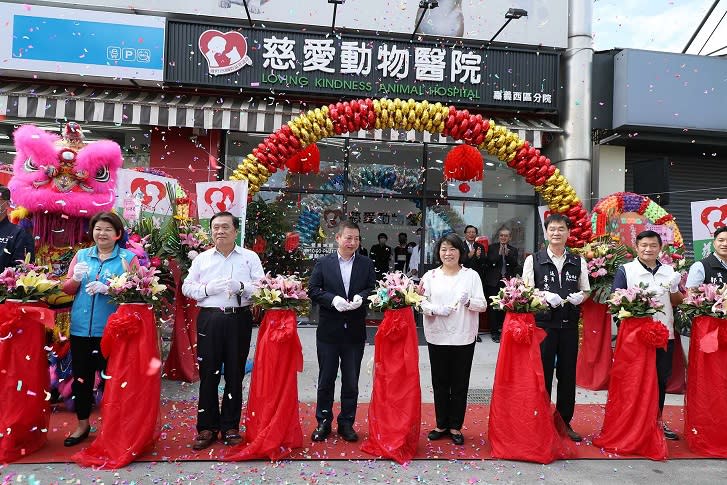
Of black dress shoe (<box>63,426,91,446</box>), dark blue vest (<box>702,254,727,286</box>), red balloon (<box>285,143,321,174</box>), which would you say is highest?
red balloon (<box>285,143,321,174</box>)

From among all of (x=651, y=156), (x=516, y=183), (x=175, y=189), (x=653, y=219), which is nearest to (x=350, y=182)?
(x=516, y=183)

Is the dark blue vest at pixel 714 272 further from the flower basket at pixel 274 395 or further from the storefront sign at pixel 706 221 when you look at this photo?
the flower basket at pixel 274 395

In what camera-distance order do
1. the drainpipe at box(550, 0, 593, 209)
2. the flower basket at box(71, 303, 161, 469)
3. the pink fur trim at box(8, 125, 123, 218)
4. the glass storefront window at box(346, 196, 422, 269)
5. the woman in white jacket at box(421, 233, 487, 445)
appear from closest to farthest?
1. the flower basket at box(71, 303, 161, 469)
2. the woman in white jacket at box(421, 233, 487, 445)
3. the pink fur trim at box(8, 125, 123, 218)
4. the drainpipe at box(550, 0, 593, 209)
5. the glass storefront window at box(346, 196, 422, 269)

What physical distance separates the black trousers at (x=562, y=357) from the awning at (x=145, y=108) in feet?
15.6

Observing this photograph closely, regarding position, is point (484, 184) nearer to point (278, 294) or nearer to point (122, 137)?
point (122, 137)

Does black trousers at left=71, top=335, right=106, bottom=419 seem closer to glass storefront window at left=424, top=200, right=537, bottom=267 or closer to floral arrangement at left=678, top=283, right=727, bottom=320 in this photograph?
floral arrangement at left=678, top=283, right=727, bottom=320

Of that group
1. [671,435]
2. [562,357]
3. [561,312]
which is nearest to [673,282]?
[561,312]

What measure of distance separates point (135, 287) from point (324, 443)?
169 cm

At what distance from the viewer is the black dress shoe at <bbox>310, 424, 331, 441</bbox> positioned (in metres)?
3.82

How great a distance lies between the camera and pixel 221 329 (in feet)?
12.0

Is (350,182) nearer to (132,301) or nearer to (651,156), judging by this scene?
(651,156)

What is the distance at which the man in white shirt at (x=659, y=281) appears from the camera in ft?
13.0

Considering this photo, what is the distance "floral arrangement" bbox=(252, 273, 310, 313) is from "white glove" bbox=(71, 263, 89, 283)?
3.75ft

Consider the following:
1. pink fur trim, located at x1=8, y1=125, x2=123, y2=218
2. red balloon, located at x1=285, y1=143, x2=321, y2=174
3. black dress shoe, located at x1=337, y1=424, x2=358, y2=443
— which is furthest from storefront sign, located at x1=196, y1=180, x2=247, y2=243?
black dress shoe, located at x1=337, y1=424, x2=358, y2=443
